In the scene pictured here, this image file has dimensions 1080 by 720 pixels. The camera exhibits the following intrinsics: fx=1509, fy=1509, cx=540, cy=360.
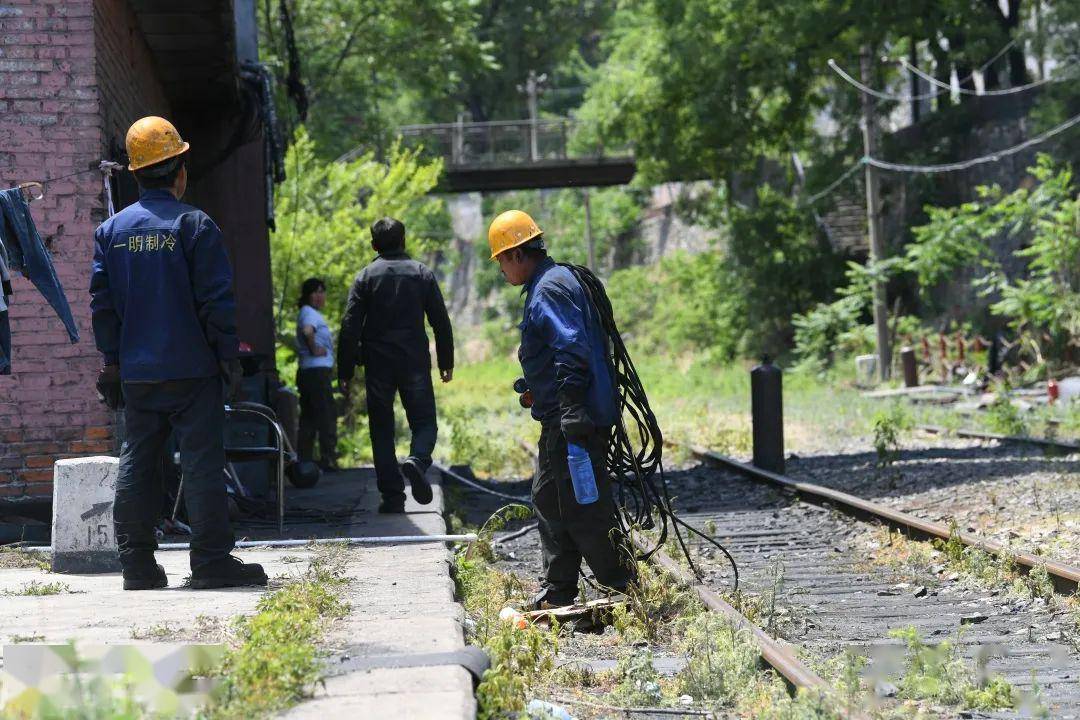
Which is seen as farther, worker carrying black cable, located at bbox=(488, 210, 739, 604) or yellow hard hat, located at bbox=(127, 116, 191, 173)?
yellow hard hat, located at bbox=(127, 116, 191, 173)

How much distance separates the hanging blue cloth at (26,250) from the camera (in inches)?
295

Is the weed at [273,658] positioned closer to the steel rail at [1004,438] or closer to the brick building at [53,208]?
the brick building at [53,208]

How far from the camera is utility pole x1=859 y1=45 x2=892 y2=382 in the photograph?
29625 millimetres

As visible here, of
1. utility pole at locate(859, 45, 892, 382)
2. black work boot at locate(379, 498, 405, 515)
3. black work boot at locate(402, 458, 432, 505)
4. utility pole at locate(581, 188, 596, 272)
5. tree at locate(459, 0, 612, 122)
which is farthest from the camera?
tree at locate(459, 0, 612, 122)

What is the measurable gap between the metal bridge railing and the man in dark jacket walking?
2508cm

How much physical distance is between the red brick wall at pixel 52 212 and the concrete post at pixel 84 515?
1.29 metres

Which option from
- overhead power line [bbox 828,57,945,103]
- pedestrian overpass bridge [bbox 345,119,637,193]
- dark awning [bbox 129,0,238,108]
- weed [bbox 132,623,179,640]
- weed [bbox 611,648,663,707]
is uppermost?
overhead power line [bbox 828,57,945,103]

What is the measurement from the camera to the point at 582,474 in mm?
6586

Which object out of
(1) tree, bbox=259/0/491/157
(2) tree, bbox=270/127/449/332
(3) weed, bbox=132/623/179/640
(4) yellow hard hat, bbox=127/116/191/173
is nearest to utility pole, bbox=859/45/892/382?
(1) tree, bbox=259/0/491/157

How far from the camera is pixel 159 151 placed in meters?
6.80

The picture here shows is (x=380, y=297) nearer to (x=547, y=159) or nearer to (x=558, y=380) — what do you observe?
(x=558, y=380)

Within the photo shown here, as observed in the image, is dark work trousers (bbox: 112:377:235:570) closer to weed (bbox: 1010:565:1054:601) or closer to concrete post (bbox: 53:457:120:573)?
concrete post (bbox: 53:457:120:573)

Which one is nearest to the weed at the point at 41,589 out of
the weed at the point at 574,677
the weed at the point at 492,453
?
the weed at the point at 574,677

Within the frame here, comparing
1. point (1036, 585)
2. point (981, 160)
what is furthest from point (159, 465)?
point (981, 160)
